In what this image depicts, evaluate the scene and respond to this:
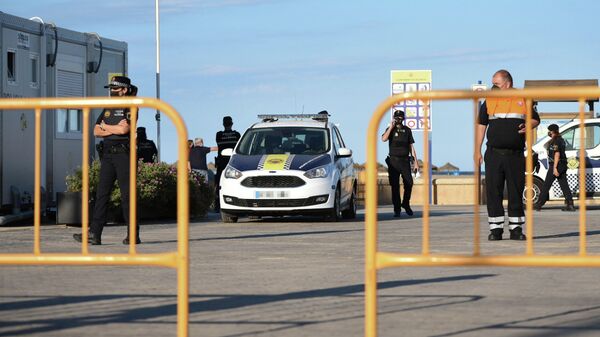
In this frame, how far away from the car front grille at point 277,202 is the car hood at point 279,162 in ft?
1.56

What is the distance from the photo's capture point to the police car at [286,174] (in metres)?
20.3

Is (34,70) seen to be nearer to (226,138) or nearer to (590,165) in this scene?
(226,138)

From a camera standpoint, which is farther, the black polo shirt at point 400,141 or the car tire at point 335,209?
the black polo shirt at point 400,141

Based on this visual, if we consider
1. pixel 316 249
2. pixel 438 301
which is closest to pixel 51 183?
pixel 316 249

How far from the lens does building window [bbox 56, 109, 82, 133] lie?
65.4 ft

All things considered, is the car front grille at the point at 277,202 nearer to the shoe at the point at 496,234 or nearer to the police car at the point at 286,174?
the police car at the point at 286,174

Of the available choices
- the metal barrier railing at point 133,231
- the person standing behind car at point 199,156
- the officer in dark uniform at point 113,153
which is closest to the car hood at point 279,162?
the officer in dark uniform at point 113,153

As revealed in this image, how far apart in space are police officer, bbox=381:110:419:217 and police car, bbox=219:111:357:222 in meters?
1.93

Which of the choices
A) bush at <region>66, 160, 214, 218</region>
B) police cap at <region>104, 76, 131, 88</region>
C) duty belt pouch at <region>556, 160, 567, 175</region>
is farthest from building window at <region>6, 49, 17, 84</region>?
duty belt pouch at <region>556, 160, 567, 175</region>

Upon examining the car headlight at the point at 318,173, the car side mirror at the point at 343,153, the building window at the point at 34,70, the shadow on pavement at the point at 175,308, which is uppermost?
the building window at the point at 34,70

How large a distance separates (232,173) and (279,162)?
75 centimetres

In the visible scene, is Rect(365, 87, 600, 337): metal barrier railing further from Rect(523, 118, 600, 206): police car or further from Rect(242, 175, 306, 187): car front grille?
Rect(523, 118, 600, 206): police car

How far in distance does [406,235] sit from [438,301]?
322 inches

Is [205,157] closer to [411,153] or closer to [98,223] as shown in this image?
[411,153]
